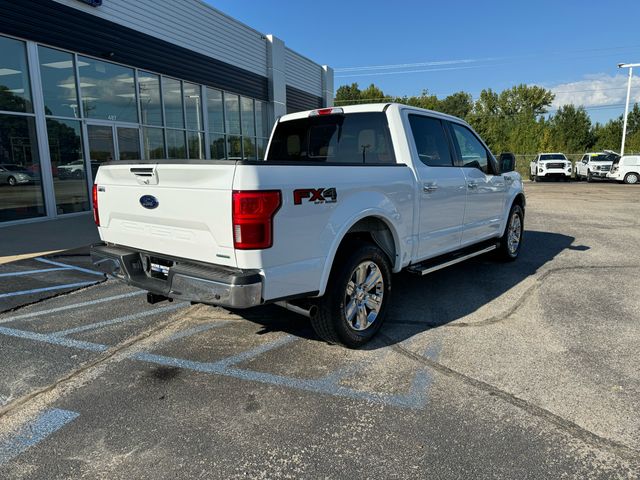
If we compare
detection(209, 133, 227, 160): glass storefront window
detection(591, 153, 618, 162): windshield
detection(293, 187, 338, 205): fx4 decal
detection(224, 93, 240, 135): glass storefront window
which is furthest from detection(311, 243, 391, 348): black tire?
detection(591, 153, 618, 162): windshield

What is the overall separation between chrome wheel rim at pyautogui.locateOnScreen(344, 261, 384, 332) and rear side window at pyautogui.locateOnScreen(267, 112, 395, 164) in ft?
3.81

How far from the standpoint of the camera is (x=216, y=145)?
704 inches

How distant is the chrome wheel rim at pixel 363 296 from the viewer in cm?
384

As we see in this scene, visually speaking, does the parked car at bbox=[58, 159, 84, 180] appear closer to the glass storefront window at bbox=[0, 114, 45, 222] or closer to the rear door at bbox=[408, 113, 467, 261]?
the glass storefront window at bbox=[0, 114, 45, 222]

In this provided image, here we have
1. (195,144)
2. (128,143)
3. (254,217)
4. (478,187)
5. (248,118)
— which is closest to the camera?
(254,217)

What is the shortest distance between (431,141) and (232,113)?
15.3 metres

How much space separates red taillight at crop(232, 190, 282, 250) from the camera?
2.95 meters

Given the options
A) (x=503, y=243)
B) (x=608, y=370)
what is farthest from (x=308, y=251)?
(x=503, y=243)

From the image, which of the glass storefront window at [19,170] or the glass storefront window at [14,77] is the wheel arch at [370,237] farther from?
the glass storefront window at [14,77]

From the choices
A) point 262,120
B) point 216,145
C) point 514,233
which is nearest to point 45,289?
point 514,233

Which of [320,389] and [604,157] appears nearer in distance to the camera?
[320,389]

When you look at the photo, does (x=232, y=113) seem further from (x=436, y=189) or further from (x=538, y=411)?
(x=538, y=411)

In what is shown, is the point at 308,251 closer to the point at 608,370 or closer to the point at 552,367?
the point at 552,367

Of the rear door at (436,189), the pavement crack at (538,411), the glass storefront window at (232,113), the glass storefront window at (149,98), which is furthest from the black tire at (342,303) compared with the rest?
the glass storefront window at (232,113)
